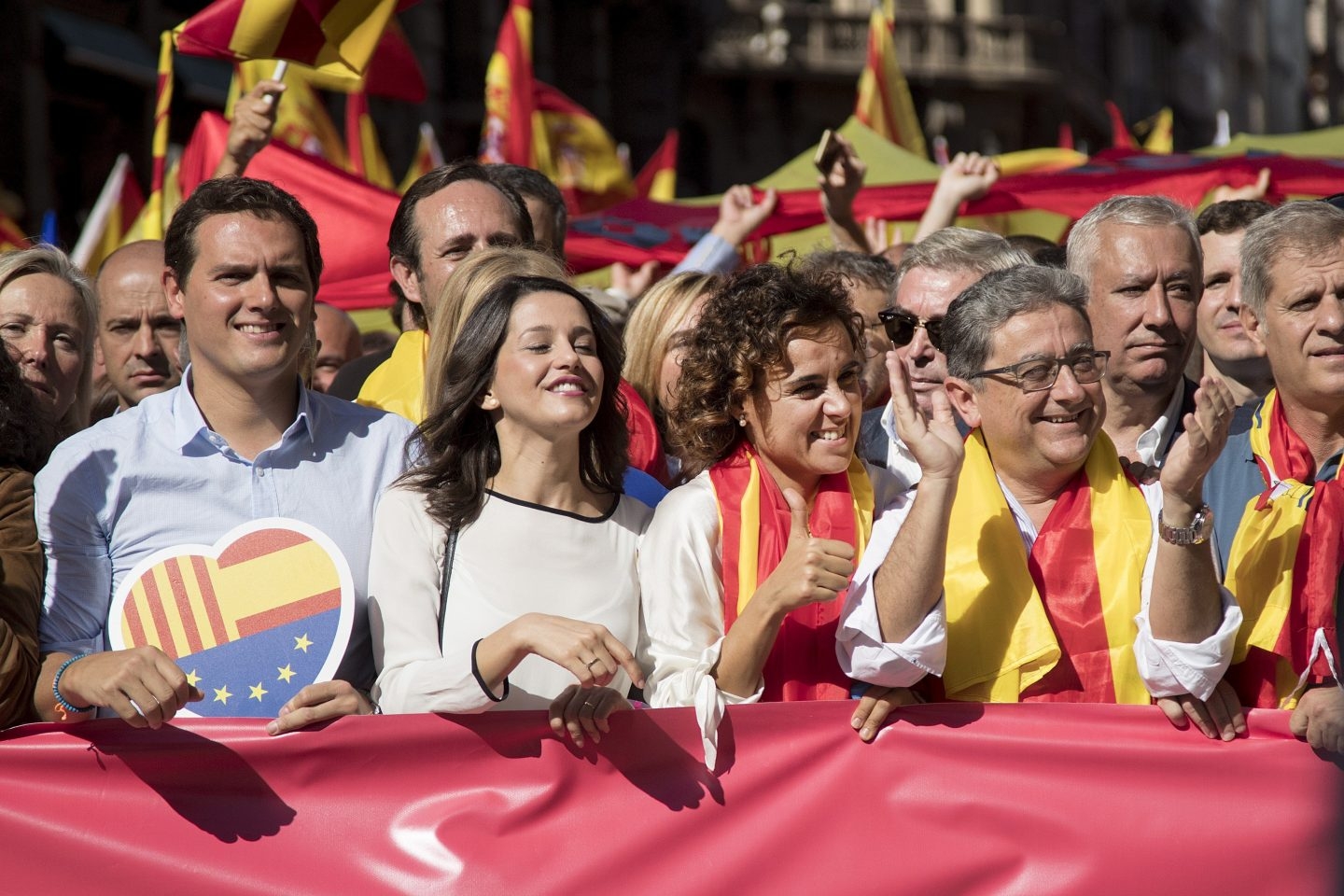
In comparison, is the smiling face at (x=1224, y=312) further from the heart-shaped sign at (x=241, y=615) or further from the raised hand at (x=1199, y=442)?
the heart-shaped sign at (x=241, y=615)

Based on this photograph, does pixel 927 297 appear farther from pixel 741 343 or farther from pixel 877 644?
pixel 877 644

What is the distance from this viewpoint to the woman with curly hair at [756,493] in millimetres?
3143

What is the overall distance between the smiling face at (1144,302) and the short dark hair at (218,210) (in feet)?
5.91

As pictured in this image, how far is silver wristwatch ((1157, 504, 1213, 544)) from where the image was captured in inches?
111

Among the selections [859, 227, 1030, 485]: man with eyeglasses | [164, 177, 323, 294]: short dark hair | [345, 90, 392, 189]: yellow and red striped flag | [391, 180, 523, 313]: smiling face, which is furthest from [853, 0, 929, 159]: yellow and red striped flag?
[164, 177, 323, 294]: short dark hair

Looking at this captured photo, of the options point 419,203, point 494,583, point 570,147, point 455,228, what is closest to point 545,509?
point 494,583

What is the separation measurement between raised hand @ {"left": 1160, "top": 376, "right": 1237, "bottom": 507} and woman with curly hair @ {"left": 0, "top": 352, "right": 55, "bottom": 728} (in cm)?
195

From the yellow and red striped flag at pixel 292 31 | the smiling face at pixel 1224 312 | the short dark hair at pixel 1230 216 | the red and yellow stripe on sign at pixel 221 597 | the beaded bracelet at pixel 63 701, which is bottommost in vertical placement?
the beaded bracelet at pixel 63 701

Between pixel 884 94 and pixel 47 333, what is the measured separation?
25.5 feet

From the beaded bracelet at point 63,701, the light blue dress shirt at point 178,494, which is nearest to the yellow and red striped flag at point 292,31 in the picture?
the light blue dress shirt at point 178,494

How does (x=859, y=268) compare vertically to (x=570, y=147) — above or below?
below

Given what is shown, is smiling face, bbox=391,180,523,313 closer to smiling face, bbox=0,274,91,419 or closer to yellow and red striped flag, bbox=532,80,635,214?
smiling face, bbox=0,274,91,419

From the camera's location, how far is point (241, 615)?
3.22 m

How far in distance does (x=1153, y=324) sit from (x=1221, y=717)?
1.34 m
